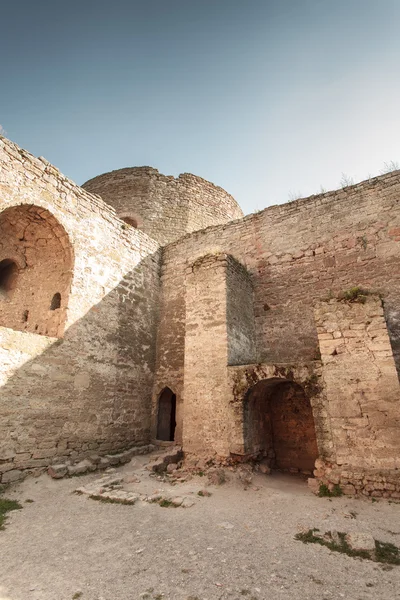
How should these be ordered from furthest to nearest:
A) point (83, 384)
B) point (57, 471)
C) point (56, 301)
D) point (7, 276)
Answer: point (7, 276) < point (56, 301) < point (83, 384) < point (57, 471)

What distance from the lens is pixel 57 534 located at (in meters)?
3.60

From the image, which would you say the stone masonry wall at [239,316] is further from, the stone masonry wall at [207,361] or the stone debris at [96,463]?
the stone debris at [96,463]

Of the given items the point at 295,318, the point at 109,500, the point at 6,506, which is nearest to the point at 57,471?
the point at 6,506

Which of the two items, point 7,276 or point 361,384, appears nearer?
point 361,384

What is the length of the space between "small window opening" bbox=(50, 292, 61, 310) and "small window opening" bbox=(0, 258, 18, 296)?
147cm

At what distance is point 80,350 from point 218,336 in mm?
3167

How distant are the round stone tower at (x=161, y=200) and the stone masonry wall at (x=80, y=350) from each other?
161 inches

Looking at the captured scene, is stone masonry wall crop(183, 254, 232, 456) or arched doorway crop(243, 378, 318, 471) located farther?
arched doorway crop(243, 378, 318, 471)

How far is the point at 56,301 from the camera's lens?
289 inches

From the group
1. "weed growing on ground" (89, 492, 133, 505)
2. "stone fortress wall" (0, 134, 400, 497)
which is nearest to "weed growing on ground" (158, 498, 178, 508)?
"weed growing on ground" (89, 492, 133, 505)

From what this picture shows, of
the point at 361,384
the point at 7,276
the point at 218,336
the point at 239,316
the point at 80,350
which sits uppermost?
the point at 7,276

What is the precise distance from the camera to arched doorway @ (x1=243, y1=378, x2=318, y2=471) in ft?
20.9

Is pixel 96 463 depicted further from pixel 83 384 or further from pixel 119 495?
pixel 119 495

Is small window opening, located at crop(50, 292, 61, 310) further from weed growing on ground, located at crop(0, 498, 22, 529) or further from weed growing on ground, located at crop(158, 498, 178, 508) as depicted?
weed growing on ground, located at crop(158, 498, 178, 508)
